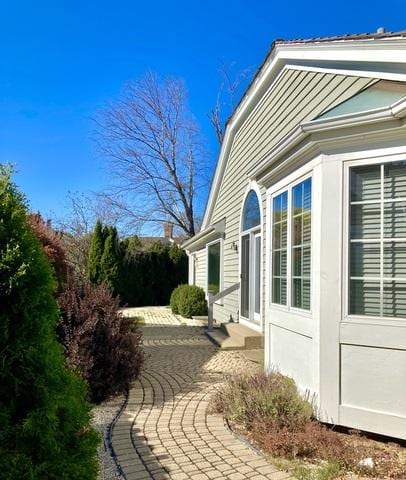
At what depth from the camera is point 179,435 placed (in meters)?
4.29

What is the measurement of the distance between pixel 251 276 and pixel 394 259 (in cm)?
577

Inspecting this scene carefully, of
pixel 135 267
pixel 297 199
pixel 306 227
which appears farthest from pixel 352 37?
pixel 135 267

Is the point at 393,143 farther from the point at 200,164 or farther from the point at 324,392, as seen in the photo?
the point at 200,164

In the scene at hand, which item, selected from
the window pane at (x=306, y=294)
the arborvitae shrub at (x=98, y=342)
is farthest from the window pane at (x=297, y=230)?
the arborvitae shrub at (x=98, y=342)

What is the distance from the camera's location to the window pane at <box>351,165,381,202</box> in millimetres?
4344

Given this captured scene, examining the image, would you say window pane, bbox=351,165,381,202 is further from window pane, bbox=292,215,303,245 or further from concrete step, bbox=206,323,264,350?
concrete step, bbox=206,323,264,350

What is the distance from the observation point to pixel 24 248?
2.32 metres

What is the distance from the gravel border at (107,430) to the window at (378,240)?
260 cm

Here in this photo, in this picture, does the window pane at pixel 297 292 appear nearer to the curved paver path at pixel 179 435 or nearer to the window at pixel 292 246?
the window at pixel 292 246

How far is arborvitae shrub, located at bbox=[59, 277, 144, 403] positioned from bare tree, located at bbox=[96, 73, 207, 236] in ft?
77.6

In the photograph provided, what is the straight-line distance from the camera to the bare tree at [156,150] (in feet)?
98.2

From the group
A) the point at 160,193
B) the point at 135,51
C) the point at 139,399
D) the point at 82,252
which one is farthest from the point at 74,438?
the point at 160,193

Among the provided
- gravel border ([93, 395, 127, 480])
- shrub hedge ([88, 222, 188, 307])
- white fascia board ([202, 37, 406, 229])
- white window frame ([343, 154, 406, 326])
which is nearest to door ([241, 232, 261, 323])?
white fascia board ([202, 37, 406, 229])

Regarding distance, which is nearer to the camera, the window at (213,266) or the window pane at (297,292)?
the window pane at (297,292)
